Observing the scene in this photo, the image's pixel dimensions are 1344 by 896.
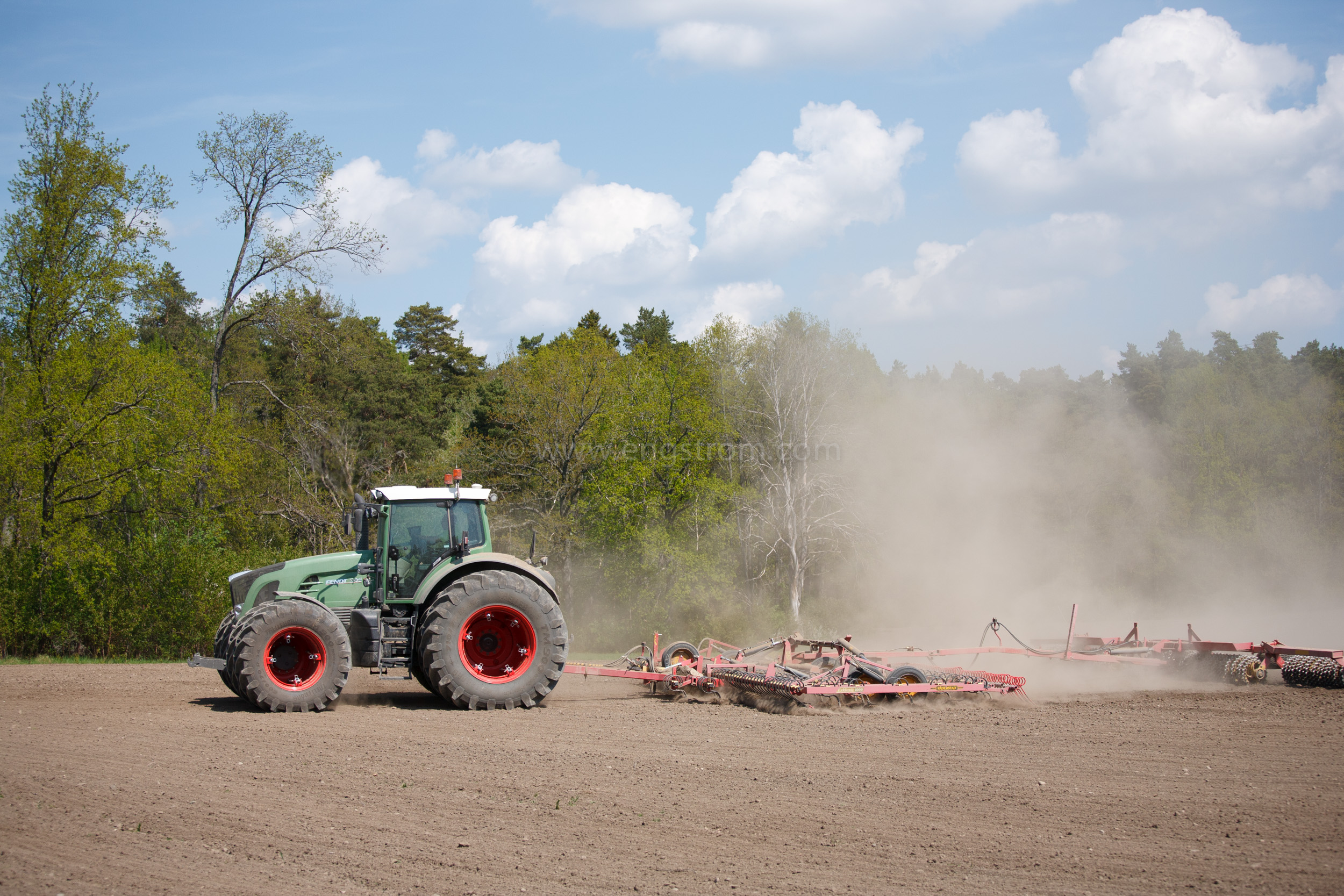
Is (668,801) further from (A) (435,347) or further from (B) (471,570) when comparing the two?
(A) (435,347)

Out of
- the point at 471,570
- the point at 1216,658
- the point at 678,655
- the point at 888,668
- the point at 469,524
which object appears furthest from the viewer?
the point at 678,655

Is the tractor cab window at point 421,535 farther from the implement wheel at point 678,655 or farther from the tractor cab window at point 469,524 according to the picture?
the implement wheel at point 678,655

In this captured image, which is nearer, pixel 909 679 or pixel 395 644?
pixel 395 644

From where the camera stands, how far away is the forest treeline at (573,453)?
20812 millimetres

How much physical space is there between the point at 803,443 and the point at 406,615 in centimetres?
→ 2244

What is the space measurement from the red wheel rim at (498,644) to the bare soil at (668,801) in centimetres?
70

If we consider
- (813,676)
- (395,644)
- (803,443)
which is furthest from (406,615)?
(803,443)

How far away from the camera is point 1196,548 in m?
35.2

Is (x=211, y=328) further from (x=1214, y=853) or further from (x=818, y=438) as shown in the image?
(x=1214, y=853)

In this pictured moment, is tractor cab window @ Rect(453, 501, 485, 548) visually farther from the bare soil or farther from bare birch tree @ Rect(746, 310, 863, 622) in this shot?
bare birch tree @ Rect(746, 310, 863, 622)

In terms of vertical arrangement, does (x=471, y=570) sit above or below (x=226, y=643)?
above

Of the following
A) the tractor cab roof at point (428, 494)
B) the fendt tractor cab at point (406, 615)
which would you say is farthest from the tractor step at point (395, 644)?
the tractor cab roof at point (428, 494)

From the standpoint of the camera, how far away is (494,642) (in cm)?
1105

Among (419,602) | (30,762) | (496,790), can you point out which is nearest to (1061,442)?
(419,602)
